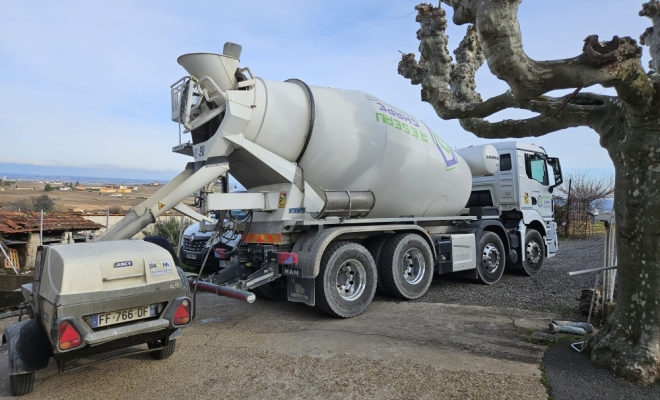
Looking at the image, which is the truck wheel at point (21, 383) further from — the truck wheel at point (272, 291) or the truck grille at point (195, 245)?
the truck grille at point (195, 245)

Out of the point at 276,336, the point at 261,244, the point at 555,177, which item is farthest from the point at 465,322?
the point at 555,177

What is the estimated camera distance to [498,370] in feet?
14.6

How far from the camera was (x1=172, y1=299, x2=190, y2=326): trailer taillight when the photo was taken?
14.4 feet

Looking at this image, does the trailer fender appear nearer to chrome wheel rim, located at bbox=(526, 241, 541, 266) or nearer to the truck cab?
the truck cab

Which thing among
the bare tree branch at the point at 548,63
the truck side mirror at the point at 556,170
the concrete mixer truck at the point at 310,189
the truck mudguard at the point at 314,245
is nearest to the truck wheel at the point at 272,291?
the concrete mixer truck at the point at 310,189

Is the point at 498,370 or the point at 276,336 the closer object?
the point at 498,370

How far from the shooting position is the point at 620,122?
4547mm

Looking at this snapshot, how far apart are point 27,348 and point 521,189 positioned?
959 cm

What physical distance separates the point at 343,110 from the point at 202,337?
386cm

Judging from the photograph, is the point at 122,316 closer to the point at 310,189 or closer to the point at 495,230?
the point at 310,189

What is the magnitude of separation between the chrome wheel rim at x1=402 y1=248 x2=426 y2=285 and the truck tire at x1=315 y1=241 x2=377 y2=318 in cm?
101

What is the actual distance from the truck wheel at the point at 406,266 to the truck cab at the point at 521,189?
3.28 metres

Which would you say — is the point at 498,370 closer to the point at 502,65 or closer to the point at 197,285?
the point at 502,65

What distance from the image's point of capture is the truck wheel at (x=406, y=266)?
24.6 feet
